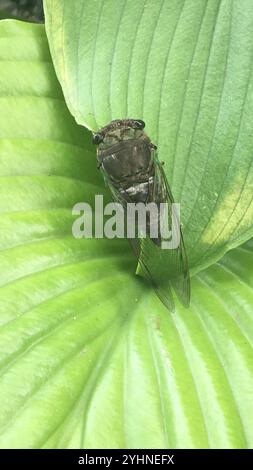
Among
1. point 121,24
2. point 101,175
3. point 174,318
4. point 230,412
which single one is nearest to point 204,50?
point 121,24

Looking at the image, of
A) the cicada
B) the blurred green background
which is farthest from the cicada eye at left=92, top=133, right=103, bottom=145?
the blurred green background

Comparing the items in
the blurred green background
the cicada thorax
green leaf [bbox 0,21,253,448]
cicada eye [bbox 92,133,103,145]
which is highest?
the blurred green background

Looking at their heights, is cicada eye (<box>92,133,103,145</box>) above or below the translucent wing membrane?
above

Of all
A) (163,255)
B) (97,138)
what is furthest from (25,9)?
(163,255)

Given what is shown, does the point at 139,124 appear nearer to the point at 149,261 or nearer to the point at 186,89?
the point at 186,89

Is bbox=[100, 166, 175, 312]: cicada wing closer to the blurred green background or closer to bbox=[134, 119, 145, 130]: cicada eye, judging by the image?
bbox=[134, 119, 145, 130]: cicada eye

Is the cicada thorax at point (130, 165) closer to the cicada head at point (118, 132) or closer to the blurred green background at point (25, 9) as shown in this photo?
the cicada head at point (118, 132)

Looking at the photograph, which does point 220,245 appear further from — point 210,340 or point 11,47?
point 11,47
